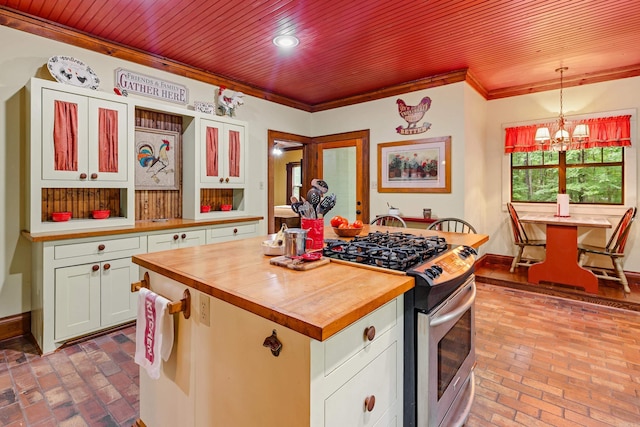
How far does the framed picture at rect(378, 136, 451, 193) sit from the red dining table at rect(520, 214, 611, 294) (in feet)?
4.17

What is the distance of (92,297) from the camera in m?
2.72

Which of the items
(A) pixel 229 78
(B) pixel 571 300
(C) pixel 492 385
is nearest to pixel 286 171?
(A) pixel 229 78

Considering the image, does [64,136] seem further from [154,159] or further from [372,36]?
[372,36]

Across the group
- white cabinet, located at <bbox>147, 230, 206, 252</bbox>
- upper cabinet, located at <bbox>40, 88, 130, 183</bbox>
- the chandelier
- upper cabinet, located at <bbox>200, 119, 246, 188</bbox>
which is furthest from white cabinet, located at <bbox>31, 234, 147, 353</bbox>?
the chandelier

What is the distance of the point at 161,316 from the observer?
1396 mm

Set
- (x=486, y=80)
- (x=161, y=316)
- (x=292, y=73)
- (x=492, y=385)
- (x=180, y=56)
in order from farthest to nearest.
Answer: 1. (x=486, y=80)
2. (x=292, y=73)
3. (x=180, y=56)
4. (x=492, y=385)
5. (x=161, y=316)

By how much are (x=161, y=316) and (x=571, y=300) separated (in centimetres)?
411

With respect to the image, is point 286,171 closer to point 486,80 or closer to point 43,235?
point 486,80

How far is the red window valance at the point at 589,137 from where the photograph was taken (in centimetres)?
403

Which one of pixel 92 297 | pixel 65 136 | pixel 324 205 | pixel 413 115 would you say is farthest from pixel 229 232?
pixel 413 115

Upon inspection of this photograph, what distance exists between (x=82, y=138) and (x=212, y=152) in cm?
127

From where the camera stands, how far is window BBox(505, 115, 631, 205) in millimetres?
4145

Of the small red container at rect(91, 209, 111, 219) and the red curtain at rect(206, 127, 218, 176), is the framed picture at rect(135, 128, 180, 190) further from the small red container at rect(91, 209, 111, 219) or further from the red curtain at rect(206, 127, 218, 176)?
the small red container at rect(91, 209, 111, 219)

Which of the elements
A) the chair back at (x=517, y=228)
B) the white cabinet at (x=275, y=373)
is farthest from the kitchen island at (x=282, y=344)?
the chair back at (x=517, y=228)
